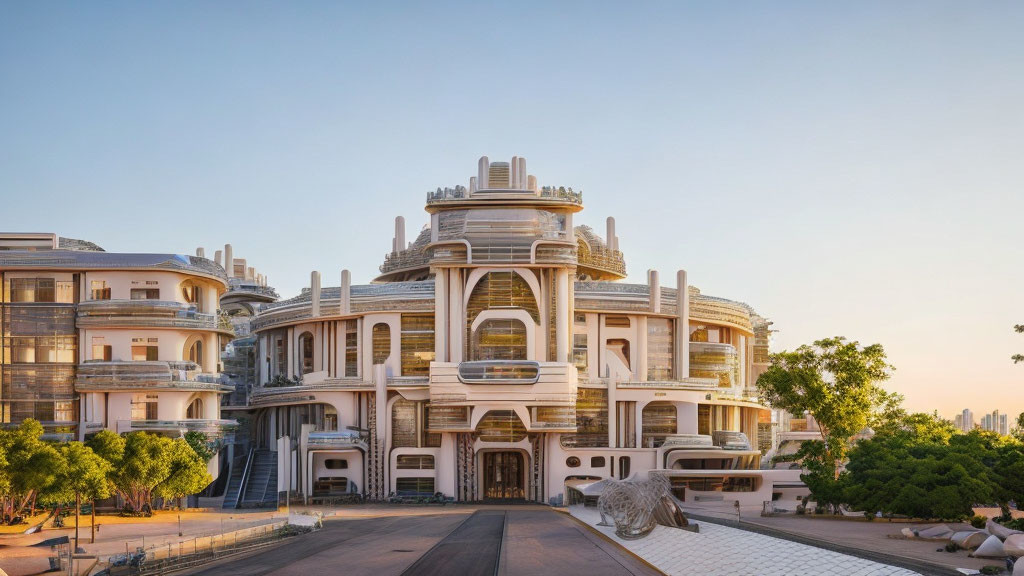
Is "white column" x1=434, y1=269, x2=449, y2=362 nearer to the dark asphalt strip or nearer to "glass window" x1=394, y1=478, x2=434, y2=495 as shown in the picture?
"glass window" x1=394, y1=478, x2=434, y2=495

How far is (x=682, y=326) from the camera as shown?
4390 inches

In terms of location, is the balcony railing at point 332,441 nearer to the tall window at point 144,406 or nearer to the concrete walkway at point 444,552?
the tall window at point 144,406

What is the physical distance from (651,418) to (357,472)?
2785 centimetres

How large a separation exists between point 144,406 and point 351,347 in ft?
81.6

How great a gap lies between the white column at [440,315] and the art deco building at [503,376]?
5.0 inches

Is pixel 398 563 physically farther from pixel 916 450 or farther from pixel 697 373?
pixel 697 373

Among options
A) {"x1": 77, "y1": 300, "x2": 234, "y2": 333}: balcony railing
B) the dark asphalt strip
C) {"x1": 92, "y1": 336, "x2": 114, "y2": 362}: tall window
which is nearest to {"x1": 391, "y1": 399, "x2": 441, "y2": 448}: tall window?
{"x1": 77, "y1": 300, "x2": 234, "y2": 333}: balcony railing

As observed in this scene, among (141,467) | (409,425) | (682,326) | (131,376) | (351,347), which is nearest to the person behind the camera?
(141,467)

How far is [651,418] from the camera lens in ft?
361

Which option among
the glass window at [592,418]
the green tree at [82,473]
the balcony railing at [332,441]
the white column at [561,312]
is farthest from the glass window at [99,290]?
the glass window at [592,418]

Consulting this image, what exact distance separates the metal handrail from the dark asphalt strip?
93.0 feet

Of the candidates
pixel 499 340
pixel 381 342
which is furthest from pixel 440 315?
pixel 381 342

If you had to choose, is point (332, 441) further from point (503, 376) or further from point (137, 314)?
point (137, 314)

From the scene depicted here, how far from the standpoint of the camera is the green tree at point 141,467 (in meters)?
77.6
